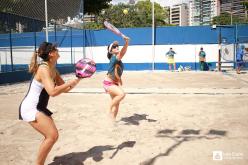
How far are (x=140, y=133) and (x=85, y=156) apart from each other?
64.9 inches

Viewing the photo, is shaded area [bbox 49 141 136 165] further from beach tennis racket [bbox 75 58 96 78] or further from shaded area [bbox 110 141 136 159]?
beach tennis racket [bbox 75 58 96 78]

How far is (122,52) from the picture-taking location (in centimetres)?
774

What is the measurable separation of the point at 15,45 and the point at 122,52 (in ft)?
44.0

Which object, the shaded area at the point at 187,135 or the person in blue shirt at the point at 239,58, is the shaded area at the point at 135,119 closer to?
the shaded area at the point at 187,135

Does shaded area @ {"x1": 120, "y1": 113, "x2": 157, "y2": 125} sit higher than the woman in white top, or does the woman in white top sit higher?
the woman in white top

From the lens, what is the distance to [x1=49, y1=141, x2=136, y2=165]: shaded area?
17.5 feet

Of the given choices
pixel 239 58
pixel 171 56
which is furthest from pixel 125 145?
pixel 171 56

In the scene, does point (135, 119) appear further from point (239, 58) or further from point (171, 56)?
point (171, 56)

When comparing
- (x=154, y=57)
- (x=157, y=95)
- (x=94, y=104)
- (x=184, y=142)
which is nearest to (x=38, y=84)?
(x=184, y=142)

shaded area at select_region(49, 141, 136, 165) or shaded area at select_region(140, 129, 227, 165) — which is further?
shaded area at select_region(140, 129, 227, 165)

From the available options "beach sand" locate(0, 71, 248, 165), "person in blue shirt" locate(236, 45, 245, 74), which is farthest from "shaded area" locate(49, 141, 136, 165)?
"person in blue shirt" locate(236, 45, 245, 74)

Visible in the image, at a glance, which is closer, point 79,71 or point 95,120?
point 79,71

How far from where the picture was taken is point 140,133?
6930 mm

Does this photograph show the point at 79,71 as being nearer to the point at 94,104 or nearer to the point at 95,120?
the point at 95,120
